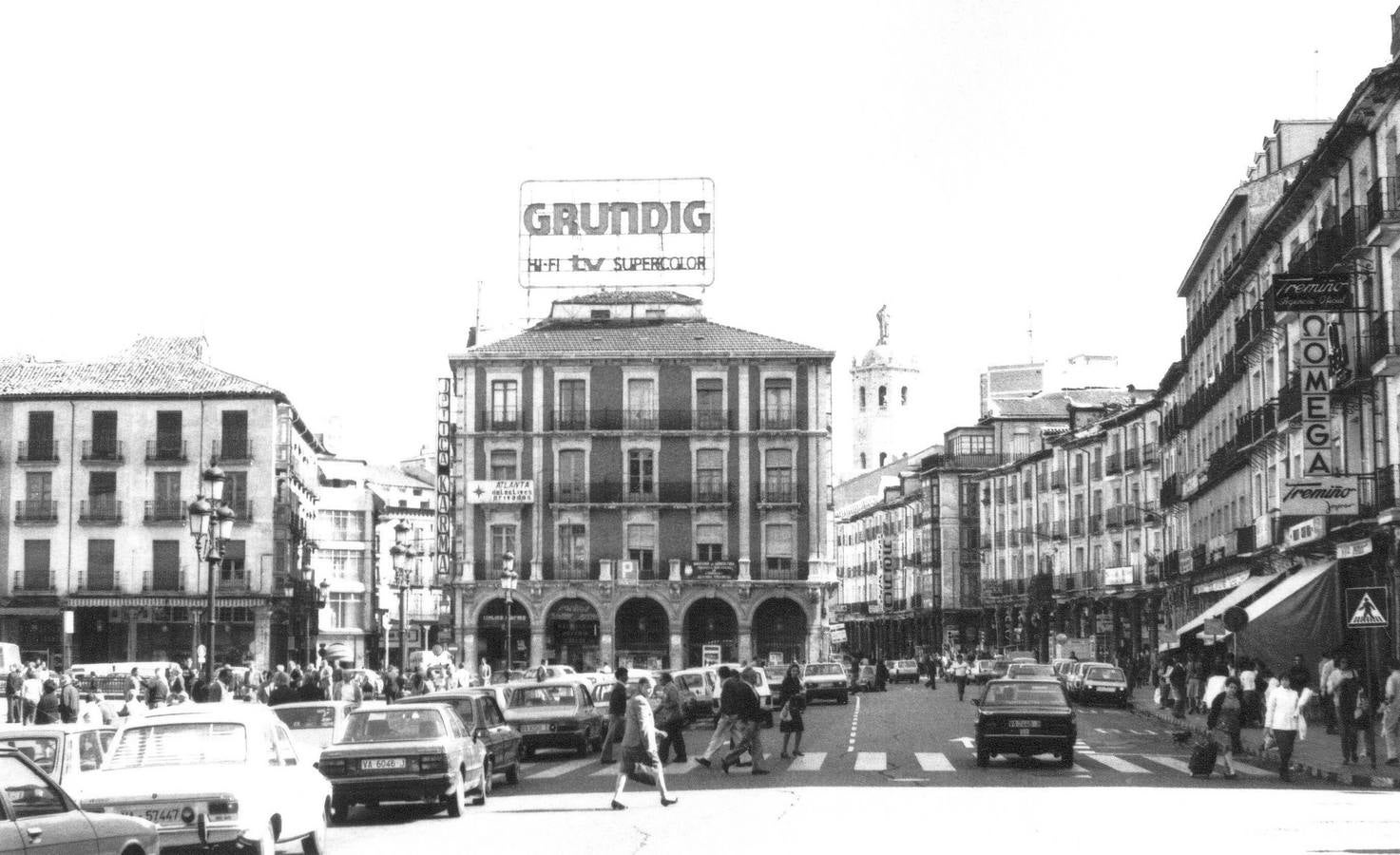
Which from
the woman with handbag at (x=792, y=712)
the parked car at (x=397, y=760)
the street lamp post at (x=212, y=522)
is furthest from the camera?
the woman with handbag at (x=792, y=712)

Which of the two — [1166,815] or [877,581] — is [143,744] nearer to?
[1166,815]

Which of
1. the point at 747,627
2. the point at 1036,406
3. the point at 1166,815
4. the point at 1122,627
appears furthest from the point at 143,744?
the point at 1036,406

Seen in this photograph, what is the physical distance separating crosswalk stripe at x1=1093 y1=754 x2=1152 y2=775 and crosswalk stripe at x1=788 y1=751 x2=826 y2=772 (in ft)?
15.0

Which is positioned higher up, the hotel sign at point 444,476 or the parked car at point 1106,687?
the hotel sign at point 444,476

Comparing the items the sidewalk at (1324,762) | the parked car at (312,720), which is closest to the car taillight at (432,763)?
the parked car at (312,720)

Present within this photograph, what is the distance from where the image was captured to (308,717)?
24375 mm

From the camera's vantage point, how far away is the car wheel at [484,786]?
22719 mm

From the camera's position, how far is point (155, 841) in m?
12.7

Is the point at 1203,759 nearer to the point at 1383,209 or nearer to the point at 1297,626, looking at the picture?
the point at 1297,626

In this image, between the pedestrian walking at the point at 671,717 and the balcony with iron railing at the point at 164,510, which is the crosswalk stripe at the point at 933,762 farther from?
the balcony with iron railing at the point at 164,510

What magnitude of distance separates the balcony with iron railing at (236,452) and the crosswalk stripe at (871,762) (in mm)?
45628

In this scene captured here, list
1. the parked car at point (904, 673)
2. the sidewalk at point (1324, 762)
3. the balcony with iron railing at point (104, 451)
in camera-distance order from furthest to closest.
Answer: the parked car at point (904, 673)
the balcony with iron railing at point (104, 451)
the sidewalk at point (1324, 762)

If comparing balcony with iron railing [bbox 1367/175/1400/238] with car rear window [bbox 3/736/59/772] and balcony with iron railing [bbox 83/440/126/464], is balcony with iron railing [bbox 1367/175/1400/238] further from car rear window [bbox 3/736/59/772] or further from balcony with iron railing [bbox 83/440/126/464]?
balcony with iron railing [bbox 83/440/126/464]

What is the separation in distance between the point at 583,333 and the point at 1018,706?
4973 cm
